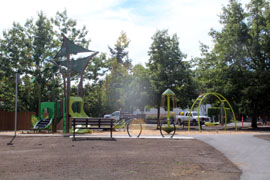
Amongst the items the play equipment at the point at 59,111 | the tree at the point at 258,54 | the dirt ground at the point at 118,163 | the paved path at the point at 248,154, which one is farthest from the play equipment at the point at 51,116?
the tree at the point at 258,54

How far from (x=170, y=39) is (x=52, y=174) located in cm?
2709

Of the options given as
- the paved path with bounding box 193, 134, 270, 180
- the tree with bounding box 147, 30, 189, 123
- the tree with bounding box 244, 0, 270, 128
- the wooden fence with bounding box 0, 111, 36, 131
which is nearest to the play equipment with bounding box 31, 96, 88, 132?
the wooden fence with bounding box 0, 111, 36, 131

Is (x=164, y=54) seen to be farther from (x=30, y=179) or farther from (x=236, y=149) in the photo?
(x=30, y=179)

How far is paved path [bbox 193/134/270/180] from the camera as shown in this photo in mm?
7664

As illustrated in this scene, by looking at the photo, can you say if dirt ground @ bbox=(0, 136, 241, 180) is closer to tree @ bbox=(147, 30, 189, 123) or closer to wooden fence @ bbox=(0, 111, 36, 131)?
wooden fence @ bbox=(0, 111, 36, 131)

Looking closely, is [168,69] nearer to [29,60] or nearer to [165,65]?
[165,65]

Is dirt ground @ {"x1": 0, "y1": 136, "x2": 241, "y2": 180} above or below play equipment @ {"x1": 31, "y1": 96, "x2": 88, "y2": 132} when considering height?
below

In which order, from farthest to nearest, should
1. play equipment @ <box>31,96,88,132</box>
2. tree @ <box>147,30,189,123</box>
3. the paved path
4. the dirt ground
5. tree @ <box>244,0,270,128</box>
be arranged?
tree @ <box>147,30,189,123</box> < tree @ <box>244,0,270,128</box> < play equipment @ <box>31,96,88,132</box> < the paved path < the dirt ground

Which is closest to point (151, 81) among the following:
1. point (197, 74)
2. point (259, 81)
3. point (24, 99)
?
point (197, 74)

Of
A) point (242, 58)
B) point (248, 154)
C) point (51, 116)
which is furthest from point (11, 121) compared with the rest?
point (248, 154)

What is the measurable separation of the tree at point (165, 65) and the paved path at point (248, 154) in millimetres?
17406

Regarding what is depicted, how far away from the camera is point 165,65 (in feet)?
106

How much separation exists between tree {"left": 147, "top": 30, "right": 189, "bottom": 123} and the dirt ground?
19.3 m

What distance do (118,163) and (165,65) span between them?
2393 cm
